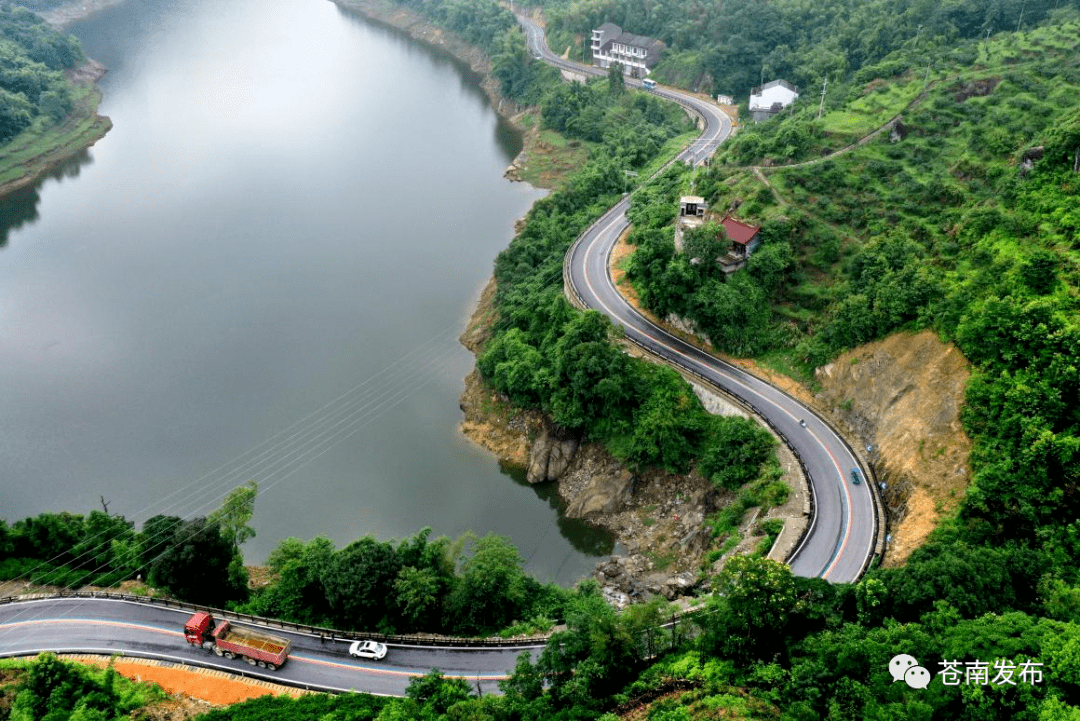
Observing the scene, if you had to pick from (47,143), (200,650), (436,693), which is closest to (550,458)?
(436,693)

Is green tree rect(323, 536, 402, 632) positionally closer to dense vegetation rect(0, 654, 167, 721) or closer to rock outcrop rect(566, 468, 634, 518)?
dense vegetation rect(0, 654, 167, 721)

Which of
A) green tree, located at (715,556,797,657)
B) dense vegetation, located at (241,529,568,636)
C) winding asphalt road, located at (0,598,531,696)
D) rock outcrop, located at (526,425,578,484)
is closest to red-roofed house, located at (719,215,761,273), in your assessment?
rock outcrop, located at (526,425,578,484)

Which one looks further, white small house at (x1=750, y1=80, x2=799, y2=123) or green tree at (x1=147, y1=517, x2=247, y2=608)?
white small house at (x1=750, y1=80, x2=799, y2=123)

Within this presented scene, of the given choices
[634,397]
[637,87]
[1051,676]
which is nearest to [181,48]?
[637,87]

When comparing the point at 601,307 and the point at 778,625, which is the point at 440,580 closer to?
the point at 778,625

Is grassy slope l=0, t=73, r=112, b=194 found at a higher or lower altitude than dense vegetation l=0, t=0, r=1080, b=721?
lower

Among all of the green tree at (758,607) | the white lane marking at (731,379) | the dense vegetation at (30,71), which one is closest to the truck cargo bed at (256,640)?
the green tree at (758,607)

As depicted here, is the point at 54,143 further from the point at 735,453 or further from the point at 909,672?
the point at 909,672

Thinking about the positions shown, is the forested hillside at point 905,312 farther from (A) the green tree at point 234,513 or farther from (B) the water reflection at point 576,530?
(A) the green tree at point 234,513
